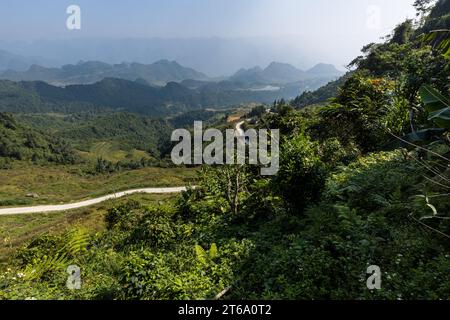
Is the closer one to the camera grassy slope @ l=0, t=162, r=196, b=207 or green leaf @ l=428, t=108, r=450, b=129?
green leaf @ l=428, t=108, r=450, b=129

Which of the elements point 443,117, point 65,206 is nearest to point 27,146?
point 65,206

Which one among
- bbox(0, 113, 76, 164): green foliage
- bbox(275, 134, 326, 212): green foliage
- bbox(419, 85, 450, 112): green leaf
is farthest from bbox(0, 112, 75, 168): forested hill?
bbox(419, 85, 450, 112): green leaf

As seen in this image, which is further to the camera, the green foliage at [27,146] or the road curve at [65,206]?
the green foliage at [27,146]

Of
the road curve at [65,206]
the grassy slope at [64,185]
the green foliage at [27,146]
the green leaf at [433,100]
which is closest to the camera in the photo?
the green leaf at [433,100]

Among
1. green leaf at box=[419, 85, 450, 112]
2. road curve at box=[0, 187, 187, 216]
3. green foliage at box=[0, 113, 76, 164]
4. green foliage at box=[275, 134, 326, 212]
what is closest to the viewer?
green leaf at box=[419, 85, 450, 112]

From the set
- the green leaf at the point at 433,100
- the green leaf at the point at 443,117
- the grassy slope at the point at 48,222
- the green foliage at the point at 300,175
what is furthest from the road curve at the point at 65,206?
the green leaf at the point at 443,117

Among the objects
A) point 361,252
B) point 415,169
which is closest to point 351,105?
point 415,169

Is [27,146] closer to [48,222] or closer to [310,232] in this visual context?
[48,222]

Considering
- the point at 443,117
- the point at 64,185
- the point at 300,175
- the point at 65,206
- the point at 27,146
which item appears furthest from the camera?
the point at 27,146

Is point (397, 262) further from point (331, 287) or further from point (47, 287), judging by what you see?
point (47, 287)

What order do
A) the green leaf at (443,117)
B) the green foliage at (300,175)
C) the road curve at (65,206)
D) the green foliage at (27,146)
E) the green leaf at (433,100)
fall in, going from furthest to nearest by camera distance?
the green foliage at (27,146) < the road curve at (65,206) < the green foliage at (300,175) < the green leaf at (433,100) < the green leaf at (443,117)

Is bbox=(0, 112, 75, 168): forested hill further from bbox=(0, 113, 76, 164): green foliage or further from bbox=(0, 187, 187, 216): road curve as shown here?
bbox=(0, 187, 187, 216): road curve

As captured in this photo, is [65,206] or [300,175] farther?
[65,206]

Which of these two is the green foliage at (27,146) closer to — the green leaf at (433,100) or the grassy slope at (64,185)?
the grassy slope at (64,185)
